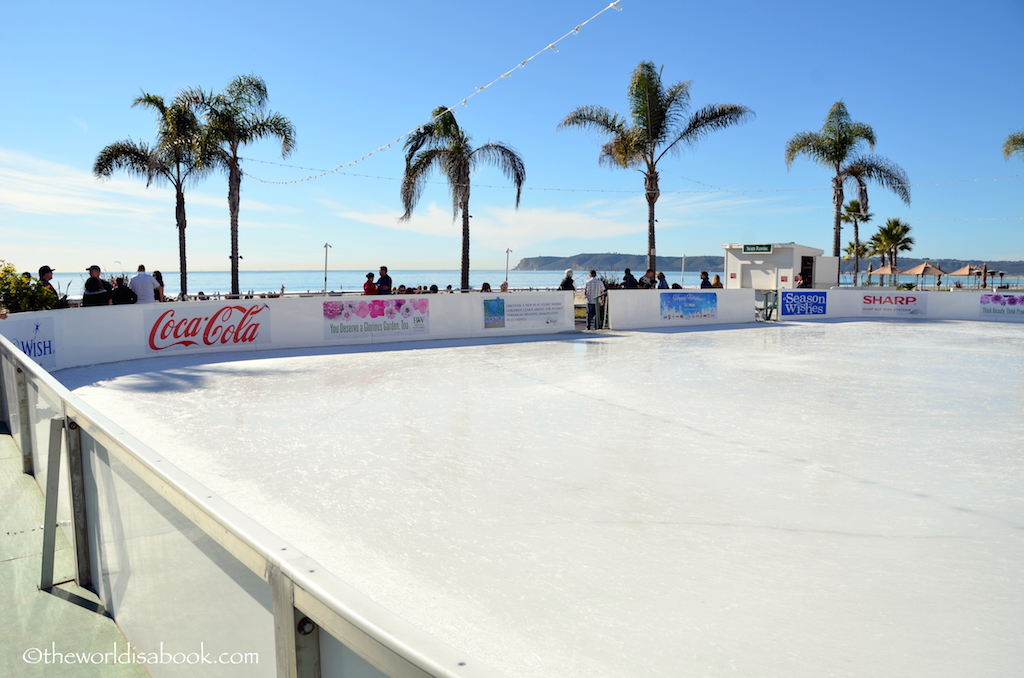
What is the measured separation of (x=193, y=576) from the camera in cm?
190

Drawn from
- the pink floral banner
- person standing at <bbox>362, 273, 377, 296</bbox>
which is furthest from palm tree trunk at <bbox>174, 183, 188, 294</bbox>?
the pink floral banner

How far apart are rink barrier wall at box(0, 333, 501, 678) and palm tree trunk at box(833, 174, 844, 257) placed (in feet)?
104

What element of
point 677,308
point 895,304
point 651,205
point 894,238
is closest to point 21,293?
point 677,308

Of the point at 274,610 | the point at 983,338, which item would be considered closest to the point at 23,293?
the point at 274,610


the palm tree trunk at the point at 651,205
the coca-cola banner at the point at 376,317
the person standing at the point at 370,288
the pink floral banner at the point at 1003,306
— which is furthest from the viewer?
the palm tree trunk at the point at 651,205

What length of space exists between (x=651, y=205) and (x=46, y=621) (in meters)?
24.0

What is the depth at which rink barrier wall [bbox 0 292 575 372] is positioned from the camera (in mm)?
11008

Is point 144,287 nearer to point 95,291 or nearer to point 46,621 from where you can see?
point 95,291

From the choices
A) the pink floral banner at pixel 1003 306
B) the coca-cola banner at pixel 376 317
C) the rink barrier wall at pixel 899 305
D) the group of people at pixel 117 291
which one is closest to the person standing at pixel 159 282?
the group of people at pixel 117 291

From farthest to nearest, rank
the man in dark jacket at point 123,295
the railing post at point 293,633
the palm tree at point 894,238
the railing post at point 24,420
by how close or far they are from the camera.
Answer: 1. the palm tree at point 894,238
2. the man in dark jacket at point 123,295
3. the railing post at point 24,420
4. the railing post at point 293,633

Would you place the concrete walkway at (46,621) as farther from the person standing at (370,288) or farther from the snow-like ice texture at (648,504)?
the person standing at (370,288)

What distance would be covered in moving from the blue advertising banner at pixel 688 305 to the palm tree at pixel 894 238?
136 feet

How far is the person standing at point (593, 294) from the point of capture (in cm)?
1766

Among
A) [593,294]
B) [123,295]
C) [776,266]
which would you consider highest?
[776,266]
